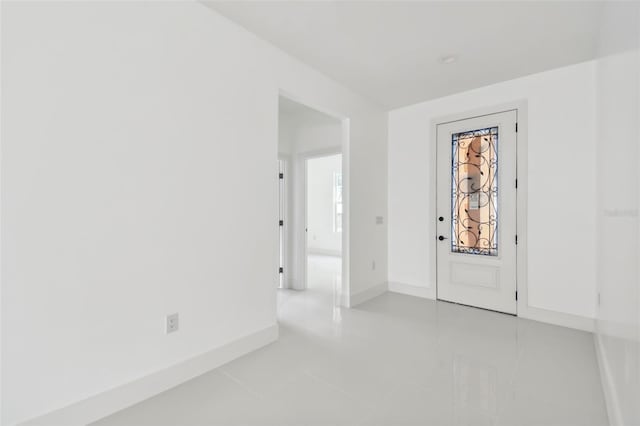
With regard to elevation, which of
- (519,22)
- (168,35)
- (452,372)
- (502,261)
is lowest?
(452,372)

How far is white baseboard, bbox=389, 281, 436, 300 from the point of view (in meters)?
4.25

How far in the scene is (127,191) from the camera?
1.92m

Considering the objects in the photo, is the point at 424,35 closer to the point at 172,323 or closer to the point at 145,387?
the point at 172,323

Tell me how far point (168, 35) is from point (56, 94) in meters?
0.82

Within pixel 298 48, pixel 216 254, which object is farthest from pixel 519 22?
pixel 216 254

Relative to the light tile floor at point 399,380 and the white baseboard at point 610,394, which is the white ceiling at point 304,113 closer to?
the light tile floor at point 399,380

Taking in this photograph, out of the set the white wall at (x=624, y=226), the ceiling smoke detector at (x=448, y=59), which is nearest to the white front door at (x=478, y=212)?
the ceiling smoke detector at (x=448, y=59)

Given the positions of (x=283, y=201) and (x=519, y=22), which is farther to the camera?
(x=283, y=201)

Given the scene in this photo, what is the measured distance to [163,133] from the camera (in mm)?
2096

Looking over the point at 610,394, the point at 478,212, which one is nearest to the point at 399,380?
the point at 610,394

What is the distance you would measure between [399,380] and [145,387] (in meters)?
1.68

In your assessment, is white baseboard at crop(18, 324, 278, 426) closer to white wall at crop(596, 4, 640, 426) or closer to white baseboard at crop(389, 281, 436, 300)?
white wall at crop(596, 4, 640, 426)

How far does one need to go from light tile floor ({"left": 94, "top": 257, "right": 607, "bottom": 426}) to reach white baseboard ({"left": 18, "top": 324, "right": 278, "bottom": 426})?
0.05 m

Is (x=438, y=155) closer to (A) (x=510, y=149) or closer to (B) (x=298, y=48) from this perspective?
(A) (x=510, y=149)
